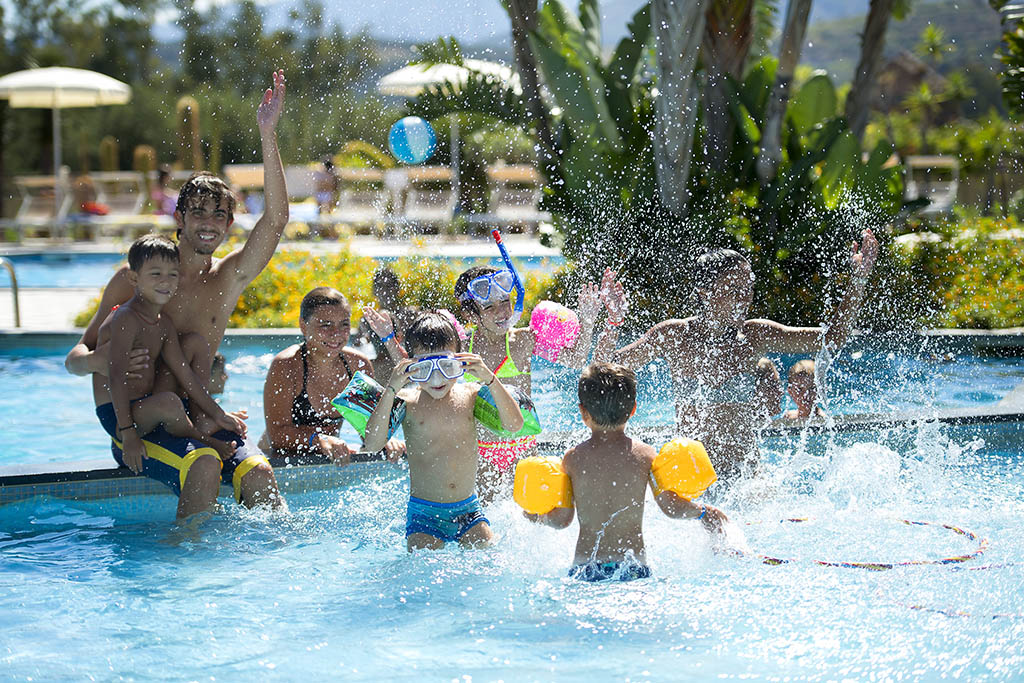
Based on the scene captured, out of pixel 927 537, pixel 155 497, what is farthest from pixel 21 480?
pixel 927 537

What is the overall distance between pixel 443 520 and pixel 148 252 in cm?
180

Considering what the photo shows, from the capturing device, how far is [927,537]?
4.64 meters

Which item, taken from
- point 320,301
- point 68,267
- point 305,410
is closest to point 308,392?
point 305,410

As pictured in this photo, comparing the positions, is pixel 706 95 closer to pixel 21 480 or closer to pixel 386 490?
pixel 386 490

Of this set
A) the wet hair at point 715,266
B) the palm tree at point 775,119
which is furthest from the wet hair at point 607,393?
the palm tree at point 775,119

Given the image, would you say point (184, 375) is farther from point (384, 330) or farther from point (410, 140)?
point (410, 140)

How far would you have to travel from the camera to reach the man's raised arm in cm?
515

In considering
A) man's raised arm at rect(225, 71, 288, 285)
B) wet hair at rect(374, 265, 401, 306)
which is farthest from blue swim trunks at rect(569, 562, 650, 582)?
wet hair at rect(374, 265, 401, 306)

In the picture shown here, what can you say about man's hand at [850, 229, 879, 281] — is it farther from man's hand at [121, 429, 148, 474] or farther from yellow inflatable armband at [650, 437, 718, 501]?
man's hand at [121, 429, 148, 474]

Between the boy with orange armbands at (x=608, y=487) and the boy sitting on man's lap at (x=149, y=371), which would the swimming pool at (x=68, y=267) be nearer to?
the boy sitting on man's lap at (x=149, y=371)

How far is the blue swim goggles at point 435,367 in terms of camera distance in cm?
402

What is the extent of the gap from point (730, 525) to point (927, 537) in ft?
3.22

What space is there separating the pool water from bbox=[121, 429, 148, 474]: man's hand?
1.30 feet

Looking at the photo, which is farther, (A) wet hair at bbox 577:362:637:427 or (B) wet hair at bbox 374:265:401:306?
(B) wet hair at bbox 374:265:401:306
